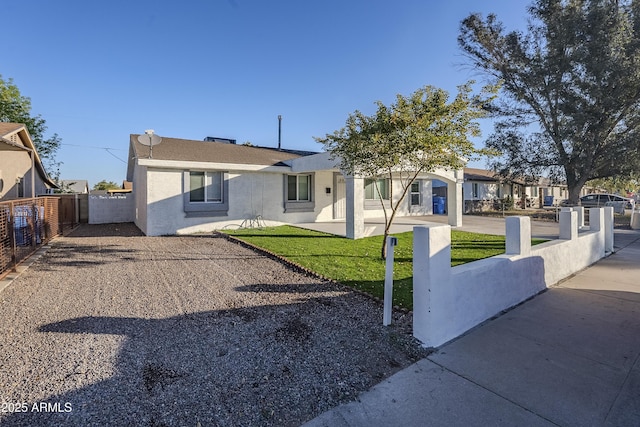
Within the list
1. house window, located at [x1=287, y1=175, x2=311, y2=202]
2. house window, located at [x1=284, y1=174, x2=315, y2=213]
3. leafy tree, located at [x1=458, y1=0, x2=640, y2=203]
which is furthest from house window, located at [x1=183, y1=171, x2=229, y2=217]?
leafy tree, located at [x1=458, y1=0, x2=640, y2=203]

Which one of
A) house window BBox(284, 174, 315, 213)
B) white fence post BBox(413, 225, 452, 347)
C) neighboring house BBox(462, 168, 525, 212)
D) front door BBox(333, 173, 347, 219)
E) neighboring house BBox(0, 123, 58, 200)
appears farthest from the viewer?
neighboring house BBox(462, 168, 525, 212)

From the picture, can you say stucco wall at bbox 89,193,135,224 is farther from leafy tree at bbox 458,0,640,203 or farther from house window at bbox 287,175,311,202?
leafy tree at bbox 458,0,640,203

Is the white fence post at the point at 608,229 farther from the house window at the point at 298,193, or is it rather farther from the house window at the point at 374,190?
the house window at the point at 298,193

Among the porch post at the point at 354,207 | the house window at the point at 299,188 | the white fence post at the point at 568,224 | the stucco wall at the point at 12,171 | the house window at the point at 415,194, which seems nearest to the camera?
the white fence post at the point at 568,224

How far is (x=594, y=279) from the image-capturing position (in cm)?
620

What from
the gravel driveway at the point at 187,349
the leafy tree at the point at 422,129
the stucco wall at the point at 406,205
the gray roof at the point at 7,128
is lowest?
the gravel driveway at the point at 187,349

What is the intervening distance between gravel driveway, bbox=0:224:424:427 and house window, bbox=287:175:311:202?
8572 millimetres

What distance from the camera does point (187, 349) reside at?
339 cm

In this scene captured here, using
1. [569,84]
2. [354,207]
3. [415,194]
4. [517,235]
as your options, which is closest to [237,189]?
[354,207]

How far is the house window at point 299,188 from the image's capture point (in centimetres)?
1455

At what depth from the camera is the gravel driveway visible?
2.48 m

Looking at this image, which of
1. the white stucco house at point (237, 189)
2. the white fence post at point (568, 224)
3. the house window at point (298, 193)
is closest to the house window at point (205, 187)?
the white stucco house at point (237, 189)

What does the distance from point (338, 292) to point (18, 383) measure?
4018 mm

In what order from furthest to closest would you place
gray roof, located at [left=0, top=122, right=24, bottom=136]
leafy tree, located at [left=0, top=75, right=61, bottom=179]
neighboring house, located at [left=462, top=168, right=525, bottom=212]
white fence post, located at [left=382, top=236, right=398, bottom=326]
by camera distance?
1. neighboring house, located at [left=462, top=168, right=525, bottom=212]
2. leafy tree, located at [left=0, top=75, right=61, bottom=179]
3. gray roof, located at [left=0, top=122, right=24, bottom=136]
4. white fence post, located at [left=382, top=236, right=398, bottom=326]
